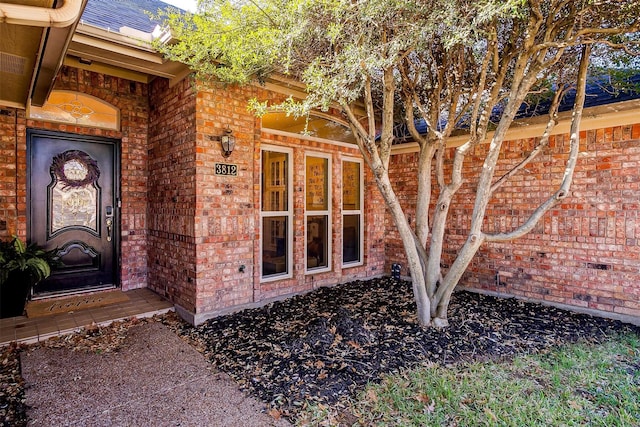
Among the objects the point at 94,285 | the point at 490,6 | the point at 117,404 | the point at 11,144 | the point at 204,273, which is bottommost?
the point at 117,404

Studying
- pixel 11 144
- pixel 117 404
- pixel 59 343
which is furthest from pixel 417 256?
pixel 11 144

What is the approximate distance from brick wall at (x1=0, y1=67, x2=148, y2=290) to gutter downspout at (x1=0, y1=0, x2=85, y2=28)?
9.21 feet

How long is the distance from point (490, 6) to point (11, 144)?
5272 mm

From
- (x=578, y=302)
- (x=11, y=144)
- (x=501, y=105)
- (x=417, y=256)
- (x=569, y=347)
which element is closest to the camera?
(x=569, y=347)

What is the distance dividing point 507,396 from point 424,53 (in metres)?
3.40

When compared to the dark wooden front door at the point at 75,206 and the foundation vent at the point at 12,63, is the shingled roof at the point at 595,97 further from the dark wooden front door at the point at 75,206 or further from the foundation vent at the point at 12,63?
the dark wooden front door at the point at 75,206

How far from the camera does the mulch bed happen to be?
2770mm

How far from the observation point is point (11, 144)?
4.16m

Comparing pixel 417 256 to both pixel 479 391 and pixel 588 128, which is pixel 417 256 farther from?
pixel 588 128

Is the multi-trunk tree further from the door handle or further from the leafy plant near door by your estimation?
the leafy plant near door

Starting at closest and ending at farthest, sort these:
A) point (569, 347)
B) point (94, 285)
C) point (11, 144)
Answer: point (569, 347)
point (11, 144)
point (94, 285)

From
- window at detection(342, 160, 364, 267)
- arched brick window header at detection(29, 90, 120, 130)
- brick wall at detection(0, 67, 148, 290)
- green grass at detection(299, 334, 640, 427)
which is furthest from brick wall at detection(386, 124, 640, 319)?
arched brick window header at detection(29, 90, 120, 130)

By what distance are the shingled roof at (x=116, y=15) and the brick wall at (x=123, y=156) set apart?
74 centimetres

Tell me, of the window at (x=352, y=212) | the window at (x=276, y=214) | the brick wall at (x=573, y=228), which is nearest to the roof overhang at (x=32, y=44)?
the window at (x=276, y=214)
